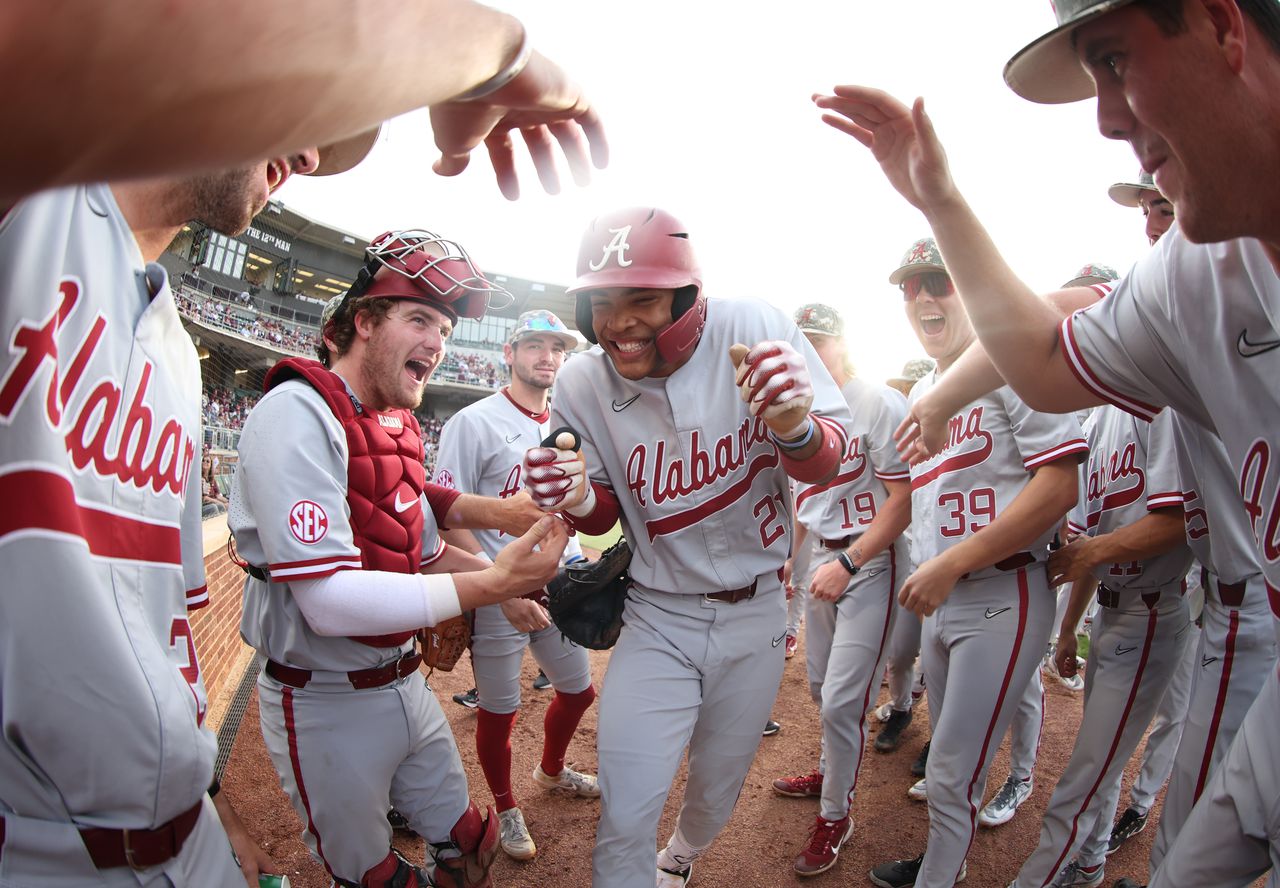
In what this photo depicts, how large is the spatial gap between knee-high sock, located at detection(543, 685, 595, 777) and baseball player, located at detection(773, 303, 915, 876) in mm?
1279

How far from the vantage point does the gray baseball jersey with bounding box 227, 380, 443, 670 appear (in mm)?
2043

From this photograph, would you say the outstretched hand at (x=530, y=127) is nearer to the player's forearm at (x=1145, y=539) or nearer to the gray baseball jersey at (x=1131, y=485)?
the gray baseball jersey at (x=1131, y=485)

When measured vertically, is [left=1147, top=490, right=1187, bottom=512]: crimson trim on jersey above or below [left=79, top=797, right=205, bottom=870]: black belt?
above

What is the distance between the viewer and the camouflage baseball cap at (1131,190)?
10.6 feet

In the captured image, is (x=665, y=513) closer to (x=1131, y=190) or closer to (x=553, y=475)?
(x=553, y=475)

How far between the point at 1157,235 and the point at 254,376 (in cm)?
2606

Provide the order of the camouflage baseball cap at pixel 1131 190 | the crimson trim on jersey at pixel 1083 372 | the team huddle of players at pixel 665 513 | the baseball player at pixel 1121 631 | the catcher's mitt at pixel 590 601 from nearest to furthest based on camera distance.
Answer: the team huddle of players at pixel 665 513
the crimson trim on jersey at pixel 1083 372
the catcher's mitt at pixel 590 601
the baseball player at pixel 1121 631
the camouflage baseball cap at pixel 1131 190

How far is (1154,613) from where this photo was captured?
3131 mm

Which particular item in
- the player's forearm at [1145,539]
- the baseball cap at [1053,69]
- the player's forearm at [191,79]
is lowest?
the player's forearm at [1145,539]

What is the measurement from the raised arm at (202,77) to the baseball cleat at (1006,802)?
444 cm

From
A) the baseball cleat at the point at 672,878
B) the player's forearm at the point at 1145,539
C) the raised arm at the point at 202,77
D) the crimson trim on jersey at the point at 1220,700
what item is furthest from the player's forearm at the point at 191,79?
the player's forearm at the point at 1145,539

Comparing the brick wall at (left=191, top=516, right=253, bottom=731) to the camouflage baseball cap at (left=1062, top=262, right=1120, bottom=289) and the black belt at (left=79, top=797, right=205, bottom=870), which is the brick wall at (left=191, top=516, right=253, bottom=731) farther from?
the camouflage baseball cap at (left=1062, top=262, right=1120, bottom=289)

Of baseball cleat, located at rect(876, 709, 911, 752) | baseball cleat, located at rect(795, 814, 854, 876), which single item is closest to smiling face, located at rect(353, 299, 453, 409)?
baseball cleat, located at rect(795, 814, 854, 876)

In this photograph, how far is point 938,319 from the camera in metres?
3.59
